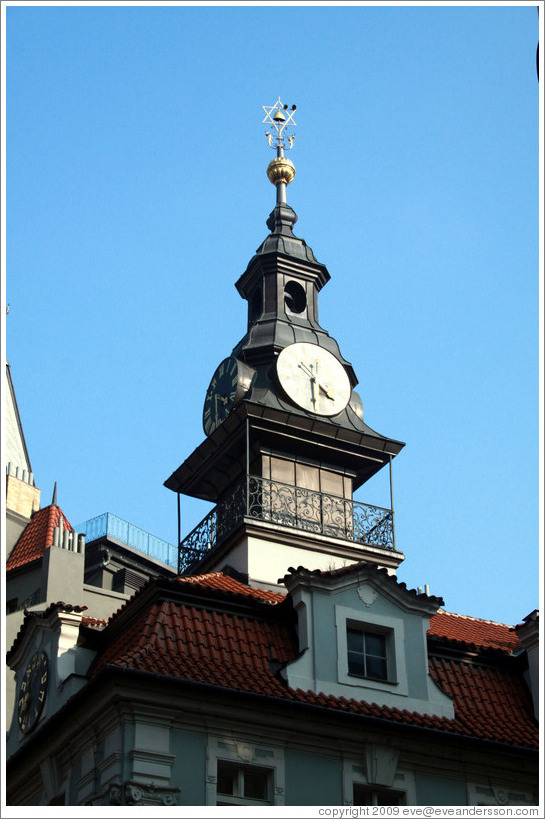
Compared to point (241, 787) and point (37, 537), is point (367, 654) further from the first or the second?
point (37, 537)

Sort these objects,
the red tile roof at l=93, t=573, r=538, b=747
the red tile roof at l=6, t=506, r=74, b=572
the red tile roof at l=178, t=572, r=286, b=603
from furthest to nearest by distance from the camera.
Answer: the red tile roof at l=6, t=506, r=74, b=572 < the red tile roof at l=178, t=572, r=286, b=603 < the red tile roof at l=93, t=573, r=538, b=747

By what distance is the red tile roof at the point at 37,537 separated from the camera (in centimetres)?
4338

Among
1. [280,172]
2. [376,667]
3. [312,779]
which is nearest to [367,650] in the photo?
[376,667]

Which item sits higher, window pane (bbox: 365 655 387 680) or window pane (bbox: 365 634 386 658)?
window pane (bbox: 365 634 386 658)

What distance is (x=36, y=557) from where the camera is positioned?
42.7 meters

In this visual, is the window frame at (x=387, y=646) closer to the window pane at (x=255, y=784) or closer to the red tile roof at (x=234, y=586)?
the red tile roof at (x=234, y=586)

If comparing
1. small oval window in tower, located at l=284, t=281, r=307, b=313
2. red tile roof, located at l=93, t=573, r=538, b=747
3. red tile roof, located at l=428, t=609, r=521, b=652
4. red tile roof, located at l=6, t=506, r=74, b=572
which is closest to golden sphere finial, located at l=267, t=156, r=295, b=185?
small oval window in tower, located at l=284, t=281, r=307, b=313

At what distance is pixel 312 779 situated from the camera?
24078 millimetres

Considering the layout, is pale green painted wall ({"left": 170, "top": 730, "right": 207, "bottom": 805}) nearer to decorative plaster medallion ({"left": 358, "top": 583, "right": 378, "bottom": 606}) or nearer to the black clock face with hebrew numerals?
the black clock face with hebrew numerals

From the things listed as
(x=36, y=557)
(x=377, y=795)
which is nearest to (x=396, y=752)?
(x=377, y=795)

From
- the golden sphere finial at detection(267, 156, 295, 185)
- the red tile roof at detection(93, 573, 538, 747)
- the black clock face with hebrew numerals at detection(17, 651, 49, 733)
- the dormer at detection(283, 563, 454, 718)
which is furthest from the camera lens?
the golden sphere finial at detection(267, 156, 295, 185)

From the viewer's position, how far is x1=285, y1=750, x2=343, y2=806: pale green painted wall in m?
23.8

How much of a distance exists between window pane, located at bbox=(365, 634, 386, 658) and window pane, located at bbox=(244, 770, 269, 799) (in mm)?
4012

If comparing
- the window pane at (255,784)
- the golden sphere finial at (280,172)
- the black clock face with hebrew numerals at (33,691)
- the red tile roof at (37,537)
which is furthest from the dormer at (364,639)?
the golden sphere finial at (280,172)
